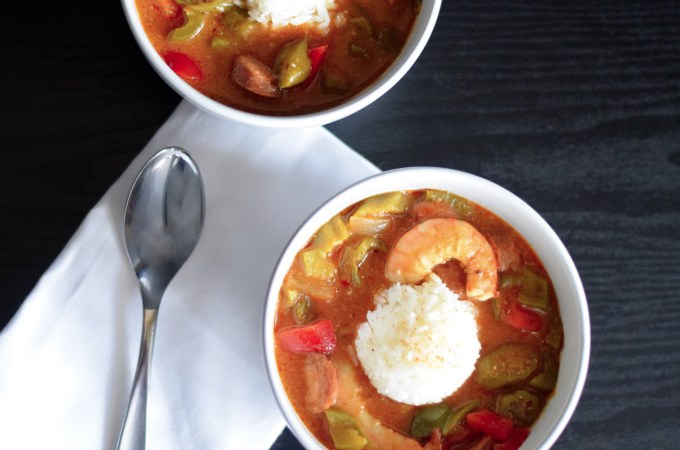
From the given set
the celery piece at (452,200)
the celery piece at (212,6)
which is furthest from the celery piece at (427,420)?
the celery piece at (212,6)

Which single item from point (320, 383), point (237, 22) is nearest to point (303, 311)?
point (320, 383)

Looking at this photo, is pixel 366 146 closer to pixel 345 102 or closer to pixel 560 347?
pixel 345 102

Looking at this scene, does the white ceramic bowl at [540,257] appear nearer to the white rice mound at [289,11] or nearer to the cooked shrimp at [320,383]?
the cooked shrimp at [320,383]

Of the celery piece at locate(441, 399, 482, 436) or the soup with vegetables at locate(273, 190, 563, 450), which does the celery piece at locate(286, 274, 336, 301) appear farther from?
the celery piece at locate(441, 399, 482, 436)

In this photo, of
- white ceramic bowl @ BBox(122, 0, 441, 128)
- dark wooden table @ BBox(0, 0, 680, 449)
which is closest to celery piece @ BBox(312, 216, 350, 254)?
white ceramic bowl @ BBox(122, 0, 441, 128)

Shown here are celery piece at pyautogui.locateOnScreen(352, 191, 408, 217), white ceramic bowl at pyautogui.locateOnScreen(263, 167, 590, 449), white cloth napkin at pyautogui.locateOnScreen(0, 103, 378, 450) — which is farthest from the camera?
white cloth napkin at pyautogui.locateOnScreen(0, 103, 378, 450)

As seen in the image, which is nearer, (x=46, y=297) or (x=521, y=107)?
(x=46, y=297)

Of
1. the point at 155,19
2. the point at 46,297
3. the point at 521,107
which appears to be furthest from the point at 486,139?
the point at 46,297
